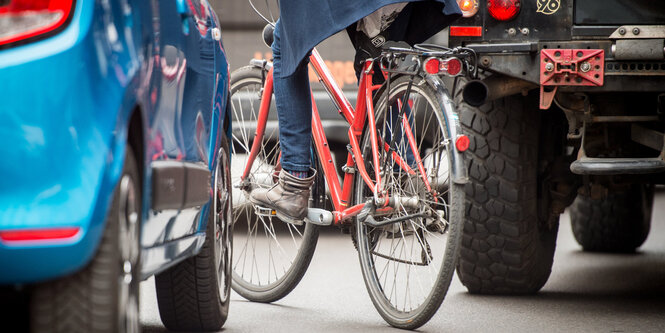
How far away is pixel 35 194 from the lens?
2.08 m

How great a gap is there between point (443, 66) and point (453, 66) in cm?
5

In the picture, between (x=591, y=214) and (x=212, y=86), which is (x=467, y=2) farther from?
(x=591, y=214)

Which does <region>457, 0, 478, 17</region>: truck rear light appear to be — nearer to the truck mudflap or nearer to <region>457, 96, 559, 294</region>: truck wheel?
the truck mudflap

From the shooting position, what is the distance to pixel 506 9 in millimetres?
4312

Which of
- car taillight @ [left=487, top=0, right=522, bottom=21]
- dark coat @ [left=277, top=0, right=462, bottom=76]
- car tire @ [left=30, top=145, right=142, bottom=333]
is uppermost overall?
car taillight @ [left=487, top=0, right=522, bottom=21]

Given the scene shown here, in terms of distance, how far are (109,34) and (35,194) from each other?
15.9 inches

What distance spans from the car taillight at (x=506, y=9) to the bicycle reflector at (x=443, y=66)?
0.51 meters

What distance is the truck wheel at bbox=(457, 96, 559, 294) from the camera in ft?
15.2

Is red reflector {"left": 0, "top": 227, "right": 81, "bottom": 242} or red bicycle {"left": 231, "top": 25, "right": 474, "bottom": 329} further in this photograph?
red bicycle {"left": 231, "top": 25, "right": 474, "bottom": 329}

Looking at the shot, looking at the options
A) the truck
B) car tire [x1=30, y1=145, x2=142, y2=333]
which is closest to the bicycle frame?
the truck

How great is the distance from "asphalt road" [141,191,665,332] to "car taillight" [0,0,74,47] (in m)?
2.00

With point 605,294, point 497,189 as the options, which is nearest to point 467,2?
point 497,189

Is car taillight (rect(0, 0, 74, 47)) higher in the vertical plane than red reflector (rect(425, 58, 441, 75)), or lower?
lower

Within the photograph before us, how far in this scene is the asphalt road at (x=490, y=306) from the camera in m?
4.16
